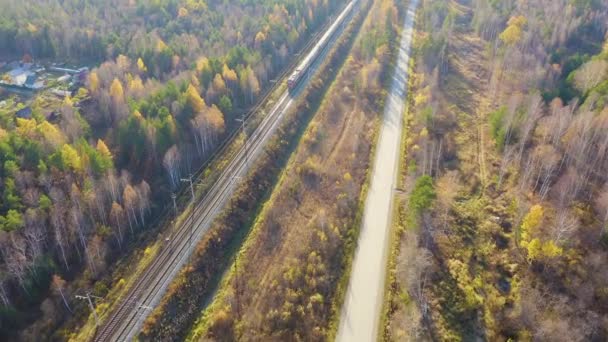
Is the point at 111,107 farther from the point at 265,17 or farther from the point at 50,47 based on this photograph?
the point at 265,17

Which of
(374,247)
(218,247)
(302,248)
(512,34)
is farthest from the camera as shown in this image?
(512,34)

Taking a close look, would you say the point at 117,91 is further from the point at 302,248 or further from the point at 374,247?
the point at 374,247

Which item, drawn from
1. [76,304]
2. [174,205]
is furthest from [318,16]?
[76,304]

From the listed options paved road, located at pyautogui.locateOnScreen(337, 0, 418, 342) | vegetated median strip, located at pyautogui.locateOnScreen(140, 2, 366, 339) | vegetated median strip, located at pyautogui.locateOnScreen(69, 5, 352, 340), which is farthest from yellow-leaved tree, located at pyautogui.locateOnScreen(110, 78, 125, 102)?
paved road, located at pyautogui.locateOnScreen(337, 0, 418, 342)

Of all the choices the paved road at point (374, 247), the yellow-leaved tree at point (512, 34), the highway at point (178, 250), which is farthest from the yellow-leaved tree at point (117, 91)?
the yellow-leaved tree at point (512, 34)

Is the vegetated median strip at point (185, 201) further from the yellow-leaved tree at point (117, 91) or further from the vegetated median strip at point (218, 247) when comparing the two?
the yellow-leaved tree at point (117, 91)

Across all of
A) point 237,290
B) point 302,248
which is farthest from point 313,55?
point 237,290

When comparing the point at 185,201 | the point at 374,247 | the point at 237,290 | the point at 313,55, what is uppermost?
the point at 313,55

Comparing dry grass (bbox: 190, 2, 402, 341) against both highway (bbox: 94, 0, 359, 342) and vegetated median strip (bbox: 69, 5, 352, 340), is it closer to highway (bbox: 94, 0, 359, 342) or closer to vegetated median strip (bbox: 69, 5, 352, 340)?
highway (bbox: 94, 0, 359, 342)
